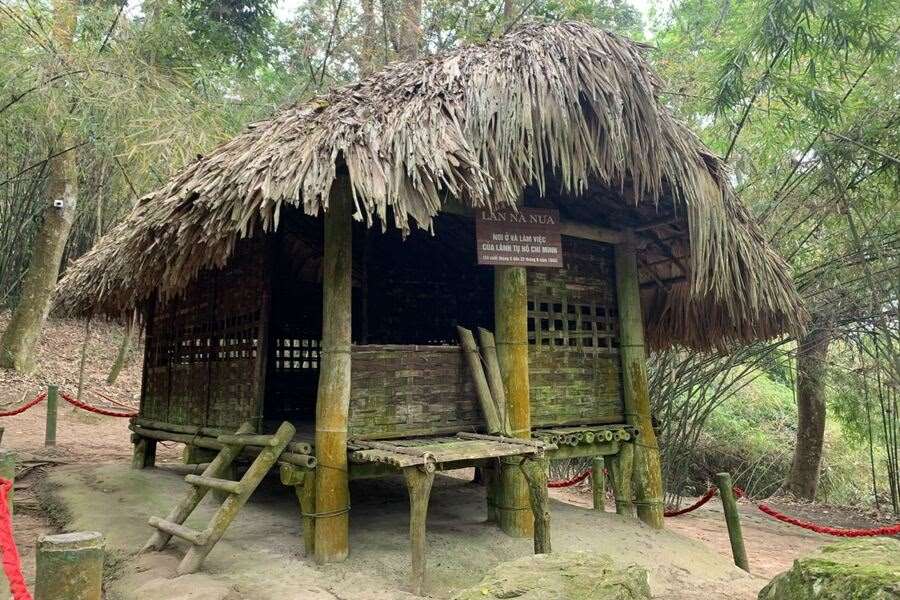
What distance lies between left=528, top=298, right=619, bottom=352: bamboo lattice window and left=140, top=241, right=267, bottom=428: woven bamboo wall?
80.2 inches

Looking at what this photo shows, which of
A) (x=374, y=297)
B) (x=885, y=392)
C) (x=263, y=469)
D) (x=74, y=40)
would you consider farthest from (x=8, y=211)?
(x=885, y=392)

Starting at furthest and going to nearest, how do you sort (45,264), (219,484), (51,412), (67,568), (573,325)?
(45,264) → (51,412) → (573,325) → (219,484) → (67,568)

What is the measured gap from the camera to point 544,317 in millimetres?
4957

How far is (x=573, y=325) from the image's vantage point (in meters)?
5.36

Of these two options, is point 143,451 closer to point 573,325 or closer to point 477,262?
point 477,262

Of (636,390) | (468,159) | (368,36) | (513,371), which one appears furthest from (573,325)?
(368,36)

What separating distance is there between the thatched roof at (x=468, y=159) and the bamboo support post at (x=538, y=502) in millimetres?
1568

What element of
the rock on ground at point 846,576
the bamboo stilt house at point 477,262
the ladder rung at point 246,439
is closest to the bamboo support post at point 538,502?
the bamboo stilt house at point 477,262

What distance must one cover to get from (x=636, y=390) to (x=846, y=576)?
3028 millimetres

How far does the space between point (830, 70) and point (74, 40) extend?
8.88 meters

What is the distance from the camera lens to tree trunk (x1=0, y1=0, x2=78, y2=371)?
9.51 meters

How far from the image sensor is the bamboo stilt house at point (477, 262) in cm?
363

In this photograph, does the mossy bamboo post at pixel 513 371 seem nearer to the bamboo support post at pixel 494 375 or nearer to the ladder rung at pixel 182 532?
the bamboo support post at pixel 494 375

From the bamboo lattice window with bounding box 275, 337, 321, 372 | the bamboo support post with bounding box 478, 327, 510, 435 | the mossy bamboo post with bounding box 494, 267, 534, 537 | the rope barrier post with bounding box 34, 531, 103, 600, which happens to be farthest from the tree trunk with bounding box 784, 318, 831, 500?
the rope barrier post with bounding box 34, 531, 103, 600
